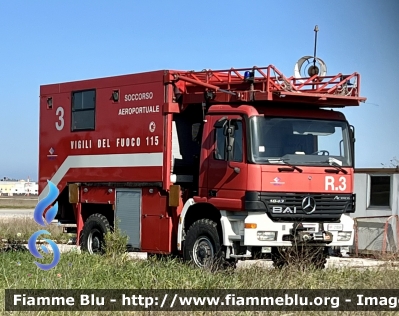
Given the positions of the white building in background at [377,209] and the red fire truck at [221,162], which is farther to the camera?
the white building in background at [377,209]

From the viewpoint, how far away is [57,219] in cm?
1844

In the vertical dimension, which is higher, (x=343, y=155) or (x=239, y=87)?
(x=239, y=87)

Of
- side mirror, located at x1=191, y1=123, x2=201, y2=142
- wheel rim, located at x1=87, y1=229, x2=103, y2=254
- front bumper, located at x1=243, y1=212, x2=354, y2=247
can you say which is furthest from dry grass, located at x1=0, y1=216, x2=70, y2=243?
front bumper, located at x1=243, y1=212, x2=354, y2=247

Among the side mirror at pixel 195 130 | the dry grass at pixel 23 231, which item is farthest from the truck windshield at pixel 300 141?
the dry grass at pixel 23 231

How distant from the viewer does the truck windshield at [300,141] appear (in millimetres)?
13578

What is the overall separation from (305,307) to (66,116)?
362 inches

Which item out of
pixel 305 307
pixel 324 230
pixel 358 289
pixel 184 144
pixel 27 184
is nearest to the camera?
pixel 305 307

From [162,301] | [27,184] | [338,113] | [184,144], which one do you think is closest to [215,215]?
[184,144]

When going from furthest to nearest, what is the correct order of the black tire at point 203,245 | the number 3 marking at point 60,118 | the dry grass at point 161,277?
1. the number 3 marking at point 60,118
2. the black tire at point 203,245
3. the dry grass at point 161,277

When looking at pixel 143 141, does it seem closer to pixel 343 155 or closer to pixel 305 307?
pixel 343 155

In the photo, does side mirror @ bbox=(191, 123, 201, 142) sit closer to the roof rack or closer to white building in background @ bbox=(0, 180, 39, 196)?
the roof rack

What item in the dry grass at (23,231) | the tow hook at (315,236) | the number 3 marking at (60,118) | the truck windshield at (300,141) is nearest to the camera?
the truck windshield at (300,141)

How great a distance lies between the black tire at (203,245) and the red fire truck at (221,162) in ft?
0.07

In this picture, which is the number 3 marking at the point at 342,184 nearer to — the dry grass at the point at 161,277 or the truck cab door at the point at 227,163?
the dry grass at the point at 161,277
